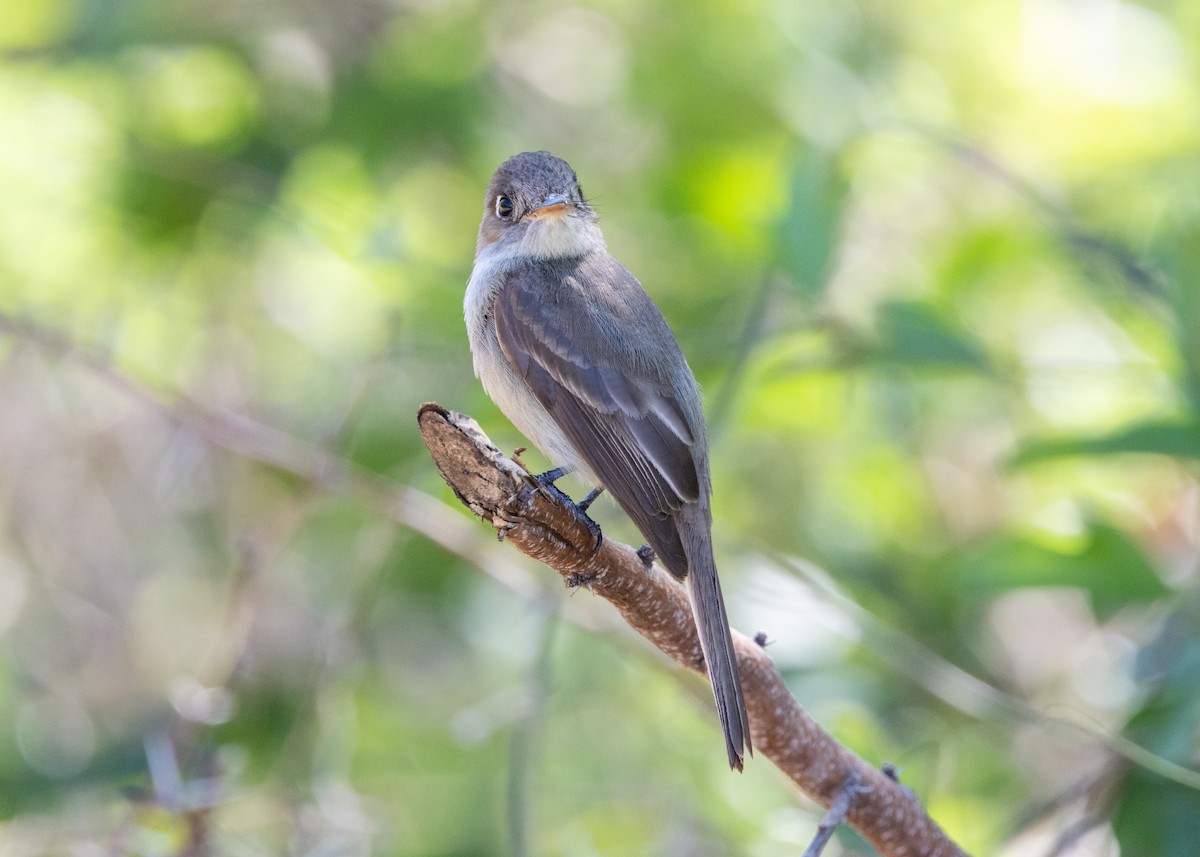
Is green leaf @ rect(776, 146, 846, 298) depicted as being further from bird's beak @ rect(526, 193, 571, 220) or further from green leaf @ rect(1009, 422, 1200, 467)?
green leaf @ rect(1009, 422, 1200, 467)

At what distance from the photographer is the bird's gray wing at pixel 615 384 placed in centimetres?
340

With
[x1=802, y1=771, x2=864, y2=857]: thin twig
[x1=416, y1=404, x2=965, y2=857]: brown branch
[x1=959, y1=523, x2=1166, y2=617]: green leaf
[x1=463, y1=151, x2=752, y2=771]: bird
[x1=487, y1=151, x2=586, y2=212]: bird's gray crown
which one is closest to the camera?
[x1=802, y1=771, x2=864, y2=857]: thin twig

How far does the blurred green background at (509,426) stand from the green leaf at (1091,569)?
0.80 ft

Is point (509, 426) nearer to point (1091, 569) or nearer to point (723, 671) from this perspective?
point (1091, 569)

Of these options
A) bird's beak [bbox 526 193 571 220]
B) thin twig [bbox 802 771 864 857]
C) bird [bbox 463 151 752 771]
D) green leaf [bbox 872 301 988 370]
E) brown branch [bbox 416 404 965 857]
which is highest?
green leaf [bbox 872 301 988 370]

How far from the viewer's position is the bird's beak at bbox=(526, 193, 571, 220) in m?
4.16

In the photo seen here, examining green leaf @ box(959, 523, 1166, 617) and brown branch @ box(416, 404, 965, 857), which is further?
green leaf @ box(959, 523, 1166, 617)

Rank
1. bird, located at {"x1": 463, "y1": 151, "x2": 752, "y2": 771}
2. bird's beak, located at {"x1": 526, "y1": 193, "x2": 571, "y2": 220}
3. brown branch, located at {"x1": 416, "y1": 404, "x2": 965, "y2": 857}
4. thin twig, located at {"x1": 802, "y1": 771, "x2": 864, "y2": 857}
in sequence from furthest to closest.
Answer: bird's beak, located at {"x1": 526, "y1": 193, "x2": 571, "y2": 220}
bird, located at {"x1": 463, "y1": 151, "x2": 752, "y2": 771}
brown branch, located at {"x1": 416, "y1": 404, "x2": 965, "y2": 857}
thin twig, located at {"x1": 802, "y1": 771, "x2": 864, "y2": 857}

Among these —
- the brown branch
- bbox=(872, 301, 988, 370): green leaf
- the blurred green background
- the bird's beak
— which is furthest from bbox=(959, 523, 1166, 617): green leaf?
the bird's beak

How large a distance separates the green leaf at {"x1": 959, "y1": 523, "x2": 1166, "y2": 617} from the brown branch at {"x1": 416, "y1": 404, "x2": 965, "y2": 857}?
1135 mm

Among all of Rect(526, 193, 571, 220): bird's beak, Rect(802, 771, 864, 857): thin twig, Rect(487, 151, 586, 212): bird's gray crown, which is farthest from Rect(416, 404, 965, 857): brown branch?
Rect(487, 151, 586, 212): bird's gray crown

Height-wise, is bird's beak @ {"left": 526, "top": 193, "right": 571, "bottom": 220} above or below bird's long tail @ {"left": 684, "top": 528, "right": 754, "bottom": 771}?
above

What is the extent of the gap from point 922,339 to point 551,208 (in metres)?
1.23

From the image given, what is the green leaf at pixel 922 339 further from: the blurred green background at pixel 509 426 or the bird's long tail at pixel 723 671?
the bird's long tail at pixel 723 671
